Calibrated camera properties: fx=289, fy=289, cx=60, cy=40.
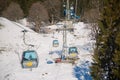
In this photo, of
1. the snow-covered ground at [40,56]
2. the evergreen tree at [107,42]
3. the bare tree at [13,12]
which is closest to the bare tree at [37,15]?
the bare tree at [13,12]

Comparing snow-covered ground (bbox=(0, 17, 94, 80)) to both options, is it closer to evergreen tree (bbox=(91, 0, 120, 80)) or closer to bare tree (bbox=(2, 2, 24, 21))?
evergreen tree (bbox=(91, 0, 120, 80))

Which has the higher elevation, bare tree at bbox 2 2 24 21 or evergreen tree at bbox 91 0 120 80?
bare tree at bbox 2 2 24 21

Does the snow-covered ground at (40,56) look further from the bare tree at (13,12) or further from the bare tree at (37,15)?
the bare tree at (13,12)

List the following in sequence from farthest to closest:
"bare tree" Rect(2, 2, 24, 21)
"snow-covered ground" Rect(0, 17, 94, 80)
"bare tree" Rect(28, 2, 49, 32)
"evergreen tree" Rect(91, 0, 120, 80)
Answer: "bare tree" Rect(2, 2, 24, 21) → "bare tree" Rect(28, 2, 49, 32) → "snow-covered ground" Rect(0, 17, 94, 80) → "evergreen tree" Rect(91, 0, 120, 80)

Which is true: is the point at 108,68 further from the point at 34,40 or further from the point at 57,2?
the point at 57,2

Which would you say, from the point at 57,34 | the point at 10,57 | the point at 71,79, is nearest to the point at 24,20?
the point at 57,34

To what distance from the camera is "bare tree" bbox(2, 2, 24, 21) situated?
6325cm

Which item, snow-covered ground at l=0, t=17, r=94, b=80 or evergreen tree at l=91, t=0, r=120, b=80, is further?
snow-covered ground at l=0, t=17, r=94, b=80

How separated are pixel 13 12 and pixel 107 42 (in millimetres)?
45336

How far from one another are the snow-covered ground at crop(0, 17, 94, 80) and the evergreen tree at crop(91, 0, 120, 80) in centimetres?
425

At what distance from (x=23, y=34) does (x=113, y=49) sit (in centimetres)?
2828

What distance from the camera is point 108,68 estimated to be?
69.9 ft

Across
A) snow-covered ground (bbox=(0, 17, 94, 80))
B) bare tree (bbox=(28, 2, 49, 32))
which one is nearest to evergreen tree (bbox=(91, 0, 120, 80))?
snow-covered ground (bbox=(0, 17, 94, 80))

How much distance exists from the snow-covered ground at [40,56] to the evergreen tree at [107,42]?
425 centimetres
